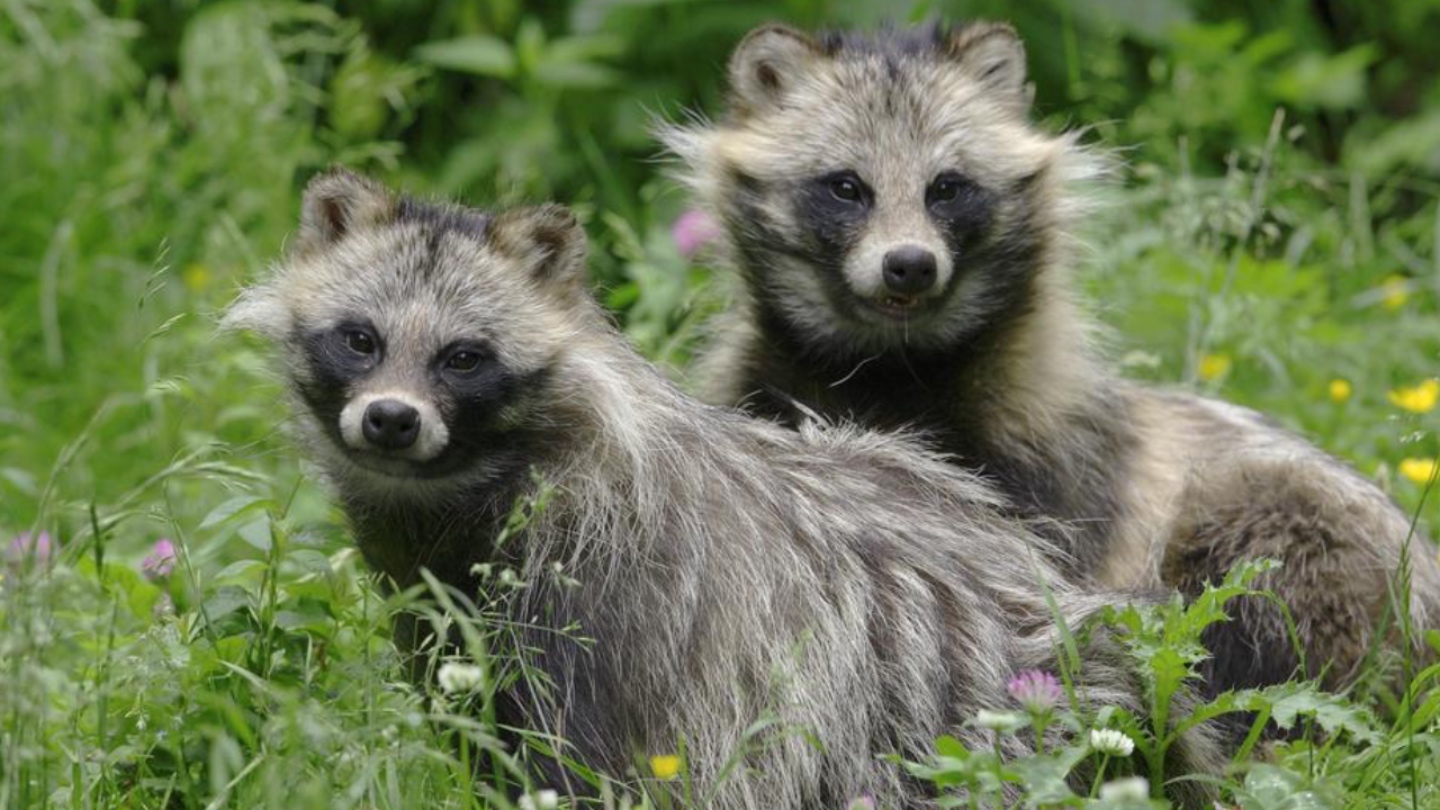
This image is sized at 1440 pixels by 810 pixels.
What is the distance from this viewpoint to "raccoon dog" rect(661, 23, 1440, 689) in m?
5.82

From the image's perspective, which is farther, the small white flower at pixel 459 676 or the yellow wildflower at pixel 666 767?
the yellow wildflower at pixel 666 767

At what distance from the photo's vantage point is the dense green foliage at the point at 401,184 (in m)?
4.34

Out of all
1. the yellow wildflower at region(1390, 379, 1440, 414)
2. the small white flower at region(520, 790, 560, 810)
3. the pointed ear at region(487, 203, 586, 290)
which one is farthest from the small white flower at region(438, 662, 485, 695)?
the yellow wildflower at region(1390, 379, 1440, 414)

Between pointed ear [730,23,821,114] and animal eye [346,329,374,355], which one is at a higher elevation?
pointed ear [730,23,821,114]

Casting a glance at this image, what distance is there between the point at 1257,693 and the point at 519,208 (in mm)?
1885

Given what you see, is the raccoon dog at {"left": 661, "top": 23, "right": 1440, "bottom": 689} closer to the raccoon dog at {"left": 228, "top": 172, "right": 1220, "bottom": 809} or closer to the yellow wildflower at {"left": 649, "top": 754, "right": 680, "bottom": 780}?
the raccoon dog at {"left": 228, "top": 172, "right": 1220, "bottom": 809}

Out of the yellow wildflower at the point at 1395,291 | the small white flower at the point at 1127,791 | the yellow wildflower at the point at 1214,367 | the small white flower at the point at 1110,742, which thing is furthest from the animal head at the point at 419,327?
the yellow wildflower at the point at 1395,291

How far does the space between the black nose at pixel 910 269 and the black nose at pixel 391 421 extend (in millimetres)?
1730

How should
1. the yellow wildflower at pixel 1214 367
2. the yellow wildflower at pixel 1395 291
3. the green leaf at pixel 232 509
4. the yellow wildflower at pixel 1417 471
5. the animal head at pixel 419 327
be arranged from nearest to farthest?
the animal head at pixel 419 327 → the green leaf at pixel 232 509 → the yellow wildflower at pixel 1417 471 → the yellow wildflower at pixel 1214 367 → the yellow wildflower at pixel 1395 291

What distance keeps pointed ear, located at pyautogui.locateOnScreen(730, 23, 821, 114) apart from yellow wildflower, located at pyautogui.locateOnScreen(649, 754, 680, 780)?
2530mm

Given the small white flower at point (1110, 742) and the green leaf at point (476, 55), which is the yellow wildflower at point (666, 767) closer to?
the small white flower at point (1110, 742)

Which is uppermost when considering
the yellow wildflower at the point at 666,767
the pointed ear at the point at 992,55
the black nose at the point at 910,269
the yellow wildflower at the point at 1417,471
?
the pointed ear at the point at 992,55

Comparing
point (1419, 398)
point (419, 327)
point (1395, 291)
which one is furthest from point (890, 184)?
point (1395, 291)

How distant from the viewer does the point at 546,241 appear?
191 inches
